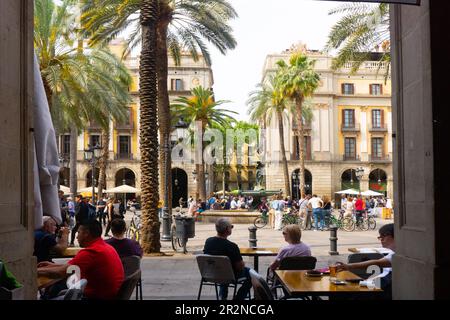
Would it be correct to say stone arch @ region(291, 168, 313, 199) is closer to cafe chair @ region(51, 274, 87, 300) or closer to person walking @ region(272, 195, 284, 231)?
person walking @ region(272, 195, 284, 231)

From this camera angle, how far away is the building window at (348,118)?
216 ft

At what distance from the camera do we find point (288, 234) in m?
7.19

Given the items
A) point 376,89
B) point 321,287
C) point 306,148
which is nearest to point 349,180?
point 306,148

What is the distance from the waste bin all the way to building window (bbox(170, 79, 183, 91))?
4943 cm

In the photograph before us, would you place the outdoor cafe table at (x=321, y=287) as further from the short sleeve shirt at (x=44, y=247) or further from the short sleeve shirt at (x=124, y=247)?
the short sleeve shirt at (x=44, y=247)

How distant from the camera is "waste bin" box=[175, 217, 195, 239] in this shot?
15430 millimetres

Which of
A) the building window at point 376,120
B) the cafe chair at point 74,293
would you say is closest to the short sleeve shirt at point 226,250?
the cafe chair at point 74,293

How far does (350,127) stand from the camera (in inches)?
2591

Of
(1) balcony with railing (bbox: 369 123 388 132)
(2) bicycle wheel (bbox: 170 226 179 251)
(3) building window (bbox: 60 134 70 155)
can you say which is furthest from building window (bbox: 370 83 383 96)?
(2) bicycle wheel (bbox: 170 226 179 251)

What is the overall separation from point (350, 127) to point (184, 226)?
53.2m

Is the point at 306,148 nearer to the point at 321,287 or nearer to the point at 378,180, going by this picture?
the point at 378,180
